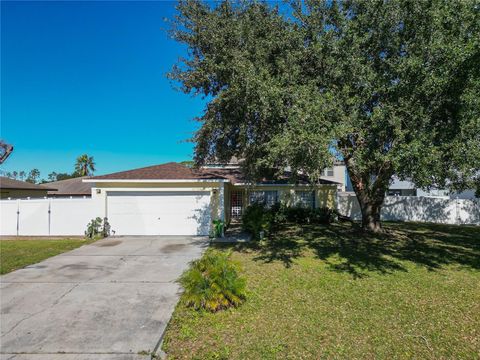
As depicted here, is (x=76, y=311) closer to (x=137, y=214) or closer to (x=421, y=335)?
(x=421, y=335)

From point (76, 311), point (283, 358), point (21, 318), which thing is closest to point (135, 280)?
point (76, 311)

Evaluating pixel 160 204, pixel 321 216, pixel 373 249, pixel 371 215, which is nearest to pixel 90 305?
pixel 160 204

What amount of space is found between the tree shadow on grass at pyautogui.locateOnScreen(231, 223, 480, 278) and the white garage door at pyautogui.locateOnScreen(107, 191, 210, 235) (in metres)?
3.41

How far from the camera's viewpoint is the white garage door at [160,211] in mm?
14102

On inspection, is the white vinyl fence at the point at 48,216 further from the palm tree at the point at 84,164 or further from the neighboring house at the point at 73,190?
the palm tree at the point at 84,164

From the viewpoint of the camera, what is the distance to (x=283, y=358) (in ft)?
13.2

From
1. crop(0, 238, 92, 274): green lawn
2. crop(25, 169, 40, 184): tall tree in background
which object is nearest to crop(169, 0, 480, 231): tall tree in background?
crop(0, 238, 92, 274): green lawn

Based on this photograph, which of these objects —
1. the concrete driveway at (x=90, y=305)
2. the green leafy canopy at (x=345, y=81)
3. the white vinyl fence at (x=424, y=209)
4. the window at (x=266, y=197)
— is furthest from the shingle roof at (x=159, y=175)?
the white vinyl fence at (x=424, y=209)

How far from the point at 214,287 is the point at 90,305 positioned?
7.76 feet

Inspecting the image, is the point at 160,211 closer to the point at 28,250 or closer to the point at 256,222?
the point at 256,222

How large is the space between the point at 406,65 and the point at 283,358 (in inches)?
233

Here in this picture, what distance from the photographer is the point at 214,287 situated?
5.62m

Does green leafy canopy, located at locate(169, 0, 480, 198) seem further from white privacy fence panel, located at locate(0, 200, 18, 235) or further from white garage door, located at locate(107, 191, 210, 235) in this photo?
white privacy fence panel, located at locate(0, 200, 18, 235)

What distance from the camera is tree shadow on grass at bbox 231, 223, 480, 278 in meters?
8.70
